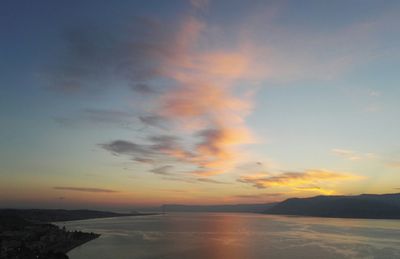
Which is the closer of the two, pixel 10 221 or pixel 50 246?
pixel 50 246

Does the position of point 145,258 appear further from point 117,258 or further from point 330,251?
point 330,251

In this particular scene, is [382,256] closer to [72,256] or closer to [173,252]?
[173,252]

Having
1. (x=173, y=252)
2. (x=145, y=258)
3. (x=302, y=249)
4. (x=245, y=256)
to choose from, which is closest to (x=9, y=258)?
(x=145, y=258)

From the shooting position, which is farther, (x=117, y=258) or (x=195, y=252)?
(x=195, y=252)

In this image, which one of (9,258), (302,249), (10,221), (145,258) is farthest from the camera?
(10,221)

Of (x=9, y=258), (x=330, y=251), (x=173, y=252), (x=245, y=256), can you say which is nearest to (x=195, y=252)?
(x=173, y=252)

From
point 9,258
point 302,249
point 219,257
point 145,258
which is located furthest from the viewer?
point 302,249

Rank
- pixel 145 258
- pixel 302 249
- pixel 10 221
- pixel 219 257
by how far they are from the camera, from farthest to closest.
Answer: pixel 10 221, pixel 302 249, pixel 219 257, pixel 145 258

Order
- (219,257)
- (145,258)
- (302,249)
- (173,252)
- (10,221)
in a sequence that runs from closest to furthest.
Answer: (145,258)
(219,257)
(173,252)
(302,249)
(10,221)
